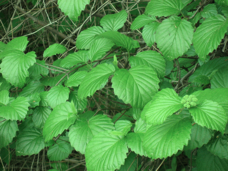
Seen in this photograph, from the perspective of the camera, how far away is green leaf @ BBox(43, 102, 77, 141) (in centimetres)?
131

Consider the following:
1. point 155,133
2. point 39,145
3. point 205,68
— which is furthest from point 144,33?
point 39,145

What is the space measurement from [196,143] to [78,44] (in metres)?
1.12

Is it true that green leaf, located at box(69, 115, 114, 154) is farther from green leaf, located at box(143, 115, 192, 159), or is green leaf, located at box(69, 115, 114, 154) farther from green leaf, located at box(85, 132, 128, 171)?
green leaf, located at box(143, 115, 192, 159)

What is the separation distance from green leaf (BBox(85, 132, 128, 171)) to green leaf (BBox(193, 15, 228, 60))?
2.15ft

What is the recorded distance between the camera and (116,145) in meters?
1.17

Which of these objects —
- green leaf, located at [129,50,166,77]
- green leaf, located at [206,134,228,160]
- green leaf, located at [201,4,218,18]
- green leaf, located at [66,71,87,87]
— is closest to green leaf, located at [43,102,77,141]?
green leaf, located at [66,71,87,87]

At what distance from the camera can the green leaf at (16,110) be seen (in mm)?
1479

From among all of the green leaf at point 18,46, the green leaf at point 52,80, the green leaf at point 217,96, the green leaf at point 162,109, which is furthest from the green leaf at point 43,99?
the green leaf at point 217,96

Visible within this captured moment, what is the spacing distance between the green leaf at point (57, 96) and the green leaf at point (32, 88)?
358mm

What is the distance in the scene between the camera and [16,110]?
1.52m

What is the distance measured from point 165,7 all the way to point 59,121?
968mm

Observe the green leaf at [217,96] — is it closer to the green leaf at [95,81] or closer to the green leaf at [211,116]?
the green leaf at [211,116]

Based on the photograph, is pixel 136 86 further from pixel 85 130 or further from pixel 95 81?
pixel 85 130

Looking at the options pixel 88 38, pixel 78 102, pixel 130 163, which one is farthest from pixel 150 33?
pixel 130 163
